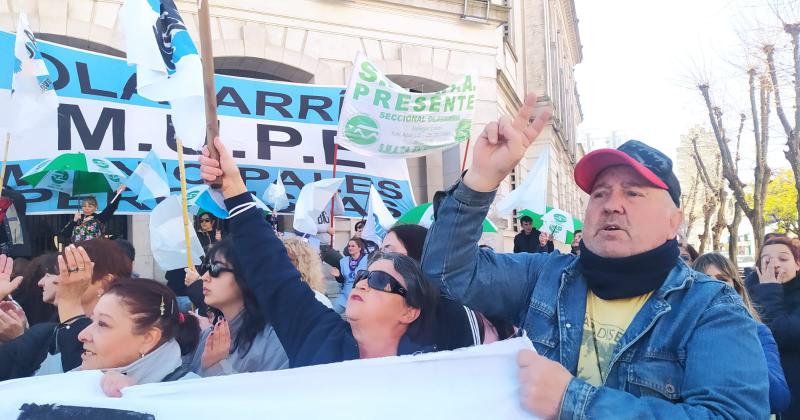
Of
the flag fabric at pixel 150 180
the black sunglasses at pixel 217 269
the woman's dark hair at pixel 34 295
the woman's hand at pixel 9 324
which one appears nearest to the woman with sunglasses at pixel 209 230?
the flag fabric at pixel 150 180

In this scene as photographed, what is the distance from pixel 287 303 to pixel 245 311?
26.1 inches

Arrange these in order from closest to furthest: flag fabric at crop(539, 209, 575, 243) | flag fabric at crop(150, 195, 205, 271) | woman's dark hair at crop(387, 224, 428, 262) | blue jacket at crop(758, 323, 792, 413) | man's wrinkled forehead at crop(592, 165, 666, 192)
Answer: man's wrinkled forehead at crop(592, 165, 666, 192)
blue jacket at crop(758, 323, 792, 413)
woman's dark hair at crop(387, 224, 428, 262)
flag fabric at crop(150, 195, 205, 271)
flag fabric at crop(539, 209, 575, 243)

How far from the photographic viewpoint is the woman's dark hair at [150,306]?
2.39m

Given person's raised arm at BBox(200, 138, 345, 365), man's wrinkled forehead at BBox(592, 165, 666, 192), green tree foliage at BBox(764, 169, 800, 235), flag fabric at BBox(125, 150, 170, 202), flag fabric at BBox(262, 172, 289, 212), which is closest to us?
man's wrinkled forehead at BBox(592, 165, 666, 192)

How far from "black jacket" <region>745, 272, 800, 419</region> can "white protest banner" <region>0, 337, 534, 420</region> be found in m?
2.80

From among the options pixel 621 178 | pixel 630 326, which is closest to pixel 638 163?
pixel 621 178

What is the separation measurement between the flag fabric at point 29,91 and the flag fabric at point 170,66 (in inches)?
40.2

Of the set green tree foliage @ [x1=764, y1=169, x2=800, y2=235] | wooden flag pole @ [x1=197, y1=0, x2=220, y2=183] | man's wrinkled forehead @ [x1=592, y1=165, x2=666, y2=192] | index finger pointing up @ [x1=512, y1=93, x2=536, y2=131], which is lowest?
green tree foliage @ [x1=764, y1=169, x2=800, y2=235]

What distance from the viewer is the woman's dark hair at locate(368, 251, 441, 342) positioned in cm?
229

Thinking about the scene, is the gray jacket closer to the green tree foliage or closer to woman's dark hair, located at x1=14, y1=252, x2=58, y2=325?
woman's dark hair, located at x1=14, y1=252, x2=58, y2=325

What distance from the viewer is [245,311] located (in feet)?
9.69

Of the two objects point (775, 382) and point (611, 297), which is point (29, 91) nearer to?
point (611, 297)

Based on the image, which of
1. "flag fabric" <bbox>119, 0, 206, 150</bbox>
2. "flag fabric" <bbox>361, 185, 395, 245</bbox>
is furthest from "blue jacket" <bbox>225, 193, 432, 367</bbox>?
"flag fabric" <bbox>361, 185, 395, 245</bbox>

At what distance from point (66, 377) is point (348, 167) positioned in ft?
18.8
